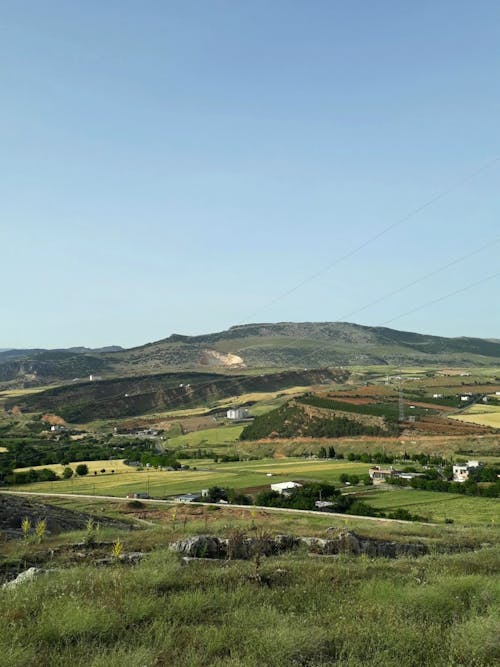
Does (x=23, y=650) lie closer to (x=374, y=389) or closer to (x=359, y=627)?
(x=359, y=627)

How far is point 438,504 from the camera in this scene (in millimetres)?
60469

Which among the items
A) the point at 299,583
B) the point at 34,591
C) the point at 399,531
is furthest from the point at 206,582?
the point at 399,531

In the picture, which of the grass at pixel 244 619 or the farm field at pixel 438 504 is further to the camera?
the farm field at pixel 438 504

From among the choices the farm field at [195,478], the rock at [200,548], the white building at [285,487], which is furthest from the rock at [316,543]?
the farm field at [195,478]

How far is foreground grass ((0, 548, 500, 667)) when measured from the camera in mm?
8258

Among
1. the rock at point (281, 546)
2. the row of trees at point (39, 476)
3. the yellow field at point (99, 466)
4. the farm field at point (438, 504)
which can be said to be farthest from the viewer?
the yellow field at point (99, 466)

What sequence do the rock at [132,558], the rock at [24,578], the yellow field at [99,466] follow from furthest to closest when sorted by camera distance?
the yellow field at [99,466] < the rock at [132,558] < the rock at [24,578]

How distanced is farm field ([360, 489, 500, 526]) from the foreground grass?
40.8 meters

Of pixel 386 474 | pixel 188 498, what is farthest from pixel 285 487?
pixel 386 474

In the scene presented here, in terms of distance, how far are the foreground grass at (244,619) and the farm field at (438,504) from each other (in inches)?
1605

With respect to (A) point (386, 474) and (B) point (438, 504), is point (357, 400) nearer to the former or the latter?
(A) point (386, 474)

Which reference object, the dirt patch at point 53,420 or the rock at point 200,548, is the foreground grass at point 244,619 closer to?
the rock at point 200,548

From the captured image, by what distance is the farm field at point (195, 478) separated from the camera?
243 feet

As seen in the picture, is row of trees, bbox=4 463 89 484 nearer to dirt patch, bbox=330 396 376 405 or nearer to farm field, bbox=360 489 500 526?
farm field, bbox=360 489 500 526
